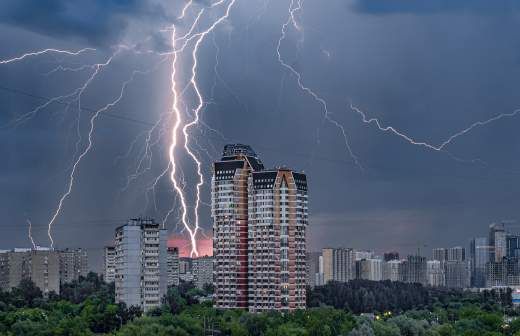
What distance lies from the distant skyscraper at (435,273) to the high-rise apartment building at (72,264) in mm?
28631

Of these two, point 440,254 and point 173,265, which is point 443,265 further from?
point 173,265

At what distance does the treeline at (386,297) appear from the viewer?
50562 millimetres

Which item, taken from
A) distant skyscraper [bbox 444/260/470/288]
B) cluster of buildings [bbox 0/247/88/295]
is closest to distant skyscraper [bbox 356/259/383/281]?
distant skyscraper [bbox 444/260/470/288]

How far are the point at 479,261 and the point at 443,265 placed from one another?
4.10 m

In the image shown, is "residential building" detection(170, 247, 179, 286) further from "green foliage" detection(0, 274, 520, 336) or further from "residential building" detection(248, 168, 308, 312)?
"residential building" detection(248, 168, 308, 312)

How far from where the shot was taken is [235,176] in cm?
4106

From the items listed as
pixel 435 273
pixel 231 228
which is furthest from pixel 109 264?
pixel 435 273

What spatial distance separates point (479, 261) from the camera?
86.2 m

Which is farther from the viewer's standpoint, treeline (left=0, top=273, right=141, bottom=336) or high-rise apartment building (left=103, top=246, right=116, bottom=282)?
high-rise apartment building (left=103, top=246, right=116, bottom=282)

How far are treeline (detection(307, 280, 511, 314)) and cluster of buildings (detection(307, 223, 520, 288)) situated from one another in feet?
17.8

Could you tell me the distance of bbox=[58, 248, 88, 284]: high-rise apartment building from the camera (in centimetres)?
6297

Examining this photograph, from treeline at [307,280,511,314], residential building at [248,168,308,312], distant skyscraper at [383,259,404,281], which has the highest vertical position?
residential building at [248,168,308,312]

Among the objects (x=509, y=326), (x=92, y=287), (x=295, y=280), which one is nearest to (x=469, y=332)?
(x=509, y=326)

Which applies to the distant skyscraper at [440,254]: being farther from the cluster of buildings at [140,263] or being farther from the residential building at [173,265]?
the cluster of buildings at [140,263]
